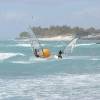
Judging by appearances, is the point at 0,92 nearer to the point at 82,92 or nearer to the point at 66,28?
the point at 82,92

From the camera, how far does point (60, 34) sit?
16588 cm

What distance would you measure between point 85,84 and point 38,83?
6.13 feet

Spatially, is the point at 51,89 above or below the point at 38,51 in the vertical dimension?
below

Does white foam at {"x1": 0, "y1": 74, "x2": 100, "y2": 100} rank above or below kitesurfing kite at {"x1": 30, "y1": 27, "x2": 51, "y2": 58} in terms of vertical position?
below

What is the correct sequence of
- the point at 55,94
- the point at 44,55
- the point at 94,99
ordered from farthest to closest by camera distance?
1. the point at 44,55
2. the point at 55,94
3. the point at 94,99

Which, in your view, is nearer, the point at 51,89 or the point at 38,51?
the point at 51,89

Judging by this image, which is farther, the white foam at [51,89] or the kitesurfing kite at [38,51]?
the kitesurfing kite at [38,51]

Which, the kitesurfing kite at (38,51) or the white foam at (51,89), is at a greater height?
the kitesurfing kite at (38,51)

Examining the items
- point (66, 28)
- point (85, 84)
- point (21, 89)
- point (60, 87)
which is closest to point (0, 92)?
point (21, 89)

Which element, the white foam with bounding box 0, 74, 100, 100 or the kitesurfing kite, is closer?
the white foam with bounding box 0, 74, 100, 100

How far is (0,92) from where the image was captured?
49.6 ft

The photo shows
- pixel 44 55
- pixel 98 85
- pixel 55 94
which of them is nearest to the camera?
pixel 55 94

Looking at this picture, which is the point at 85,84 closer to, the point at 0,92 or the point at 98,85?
the point at 98,85

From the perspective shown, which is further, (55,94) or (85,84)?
(85,84)
